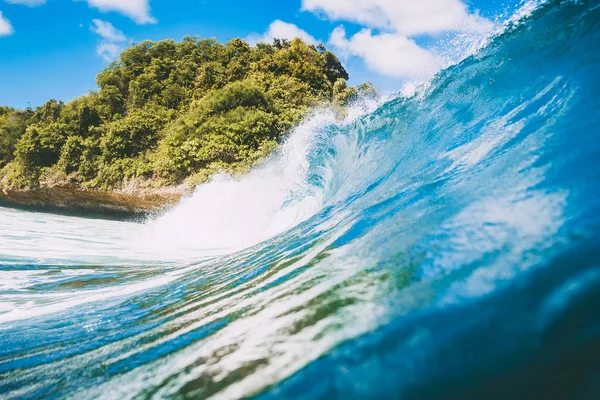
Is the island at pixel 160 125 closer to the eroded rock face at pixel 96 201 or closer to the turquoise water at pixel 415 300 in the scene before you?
the eroded rock face at pixel 96 201

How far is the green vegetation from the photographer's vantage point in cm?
1462

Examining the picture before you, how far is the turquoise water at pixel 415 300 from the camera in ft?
3.06

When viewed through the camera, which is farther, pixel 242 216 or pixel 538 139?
pixel 242 216

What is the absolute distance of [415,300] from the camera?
3.93ft

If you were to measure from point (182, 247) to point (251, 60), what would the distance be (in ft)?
57.5

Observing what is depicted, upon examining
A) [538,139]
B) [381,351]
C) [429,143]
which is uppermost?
[429,143]

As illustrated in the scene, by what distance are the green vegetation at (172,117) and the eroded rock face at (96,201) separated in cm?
54

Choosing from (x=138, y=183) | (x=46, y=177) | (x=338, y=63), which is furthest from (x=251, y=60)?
(x=46, y=177)

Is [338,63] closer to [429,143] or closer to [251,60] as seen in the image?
[251,60]

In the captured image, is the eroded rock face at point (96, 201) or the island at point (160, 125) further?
the eroded rock face at point (96, 201)

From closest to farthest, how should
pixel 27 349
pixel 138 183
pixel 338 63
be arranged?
pixel 27 349
pixel 138 183
pixel 338 63

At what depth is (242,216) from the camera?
855 cm

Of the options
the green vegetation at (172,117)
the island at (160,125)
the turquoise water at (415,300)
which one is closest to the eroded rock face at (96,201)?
the island at (160,125)

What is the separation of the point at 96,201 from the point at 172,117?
234 inches
